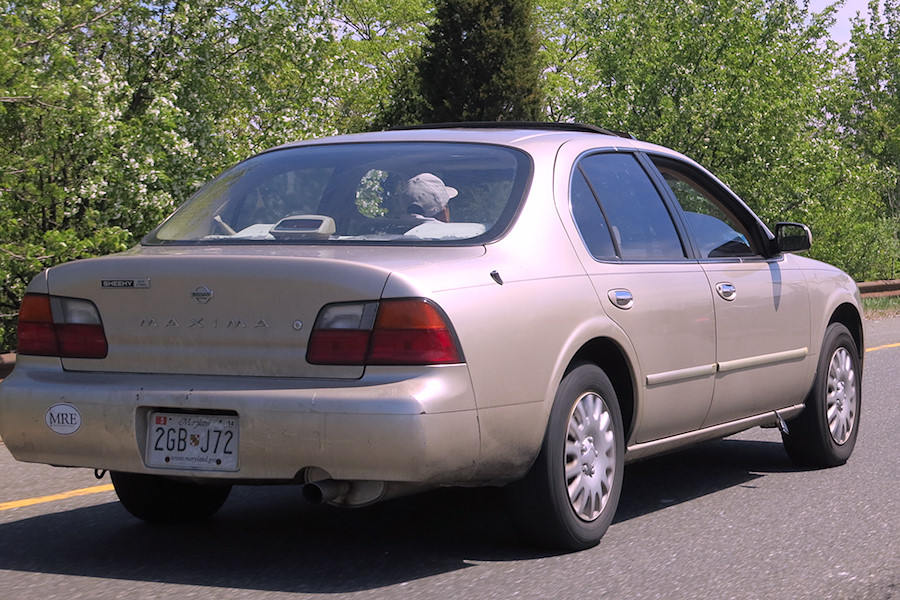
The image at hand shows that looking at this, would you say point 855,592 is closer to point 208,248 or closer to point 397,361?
point 397,361

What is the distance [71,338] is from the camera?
4785mm

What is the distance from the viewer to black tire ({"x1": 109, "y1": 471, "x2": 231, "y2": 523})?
5434mm

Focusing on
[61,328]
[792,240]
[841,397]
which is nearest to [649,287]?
[792,240]

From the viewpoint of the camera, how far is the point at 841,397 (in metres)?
7.10

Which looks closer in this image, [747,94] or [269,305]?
[269,305]

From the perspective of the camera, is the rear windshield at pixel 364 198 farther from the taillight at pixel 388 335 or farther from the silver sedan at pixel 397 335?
the taillight at pixel 388 335

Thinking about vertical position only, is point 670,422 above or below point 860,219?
above

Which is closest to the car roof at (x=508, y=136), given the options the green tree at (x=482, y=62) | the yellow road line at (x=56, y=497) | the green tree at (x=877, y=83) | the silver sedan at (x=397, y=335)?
the silver sedan at (x=397, y=335)

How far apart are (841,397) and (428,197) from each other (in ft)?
10.1

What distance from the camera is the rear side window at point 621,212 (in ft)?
17.7

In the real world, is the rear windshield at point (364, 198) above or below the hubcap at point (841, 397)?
above

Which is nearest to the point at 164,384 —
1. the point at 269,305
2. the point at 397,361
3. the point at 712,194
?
the point at 269,305

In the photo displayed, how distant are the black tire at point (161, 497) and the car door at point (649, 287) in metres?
1.74

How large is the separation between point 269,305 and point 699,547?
190 cm
